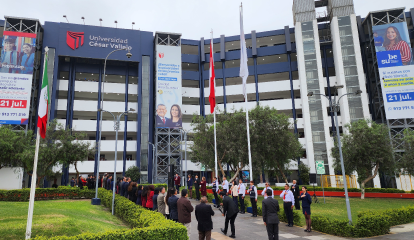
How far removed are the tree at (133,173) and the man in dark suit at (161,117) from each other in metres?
7.30

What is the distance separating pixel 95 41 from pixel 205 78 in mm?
18796

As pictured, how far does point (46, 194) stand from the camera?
22406mm

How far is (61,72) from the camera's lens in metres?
45.2

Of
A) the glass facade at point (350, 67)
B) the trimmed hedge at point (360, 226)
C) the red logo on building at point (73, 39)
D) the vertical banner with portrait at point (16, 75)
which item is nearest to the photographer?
the trimmed hedge at point (360, 226)

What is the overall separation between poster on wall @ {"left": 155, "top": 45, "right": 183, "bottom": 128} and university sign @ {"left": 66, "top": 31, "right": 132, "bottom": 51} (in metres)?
5.74

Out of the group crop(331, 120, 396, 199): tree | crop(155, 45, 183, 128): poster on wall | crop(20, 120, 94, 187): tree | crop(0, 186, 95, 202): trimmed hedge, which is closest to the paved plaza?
crop(331, 120, 396, 199): tree

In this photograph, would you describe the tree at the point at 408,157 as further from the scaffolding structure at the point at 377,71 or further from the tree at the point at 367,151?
the scaffolding structure at the point at 377,71

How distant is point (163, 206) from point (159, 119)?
3063 centimetres

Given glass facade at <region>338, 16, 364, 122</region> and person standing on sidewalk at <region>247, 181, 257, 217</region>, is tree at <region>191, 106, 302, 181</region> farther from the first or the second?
glass facade at <region>338, 16, 364, 122</region>

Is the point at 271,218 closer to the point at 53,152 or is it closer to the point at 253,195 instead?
the point at 253,195

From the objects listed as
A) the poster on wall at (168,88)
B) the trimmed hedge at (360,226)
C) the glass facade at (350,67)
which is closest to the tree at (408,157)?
the glass facade at (350,67)

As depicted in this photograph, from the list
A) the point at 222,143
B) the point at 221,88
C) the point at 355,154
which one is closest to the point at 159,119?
the point at 221,88

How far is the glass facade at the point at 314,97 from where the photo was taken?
39438mm

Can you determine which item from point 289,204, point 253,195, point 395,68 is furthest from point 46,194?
point 395,68
